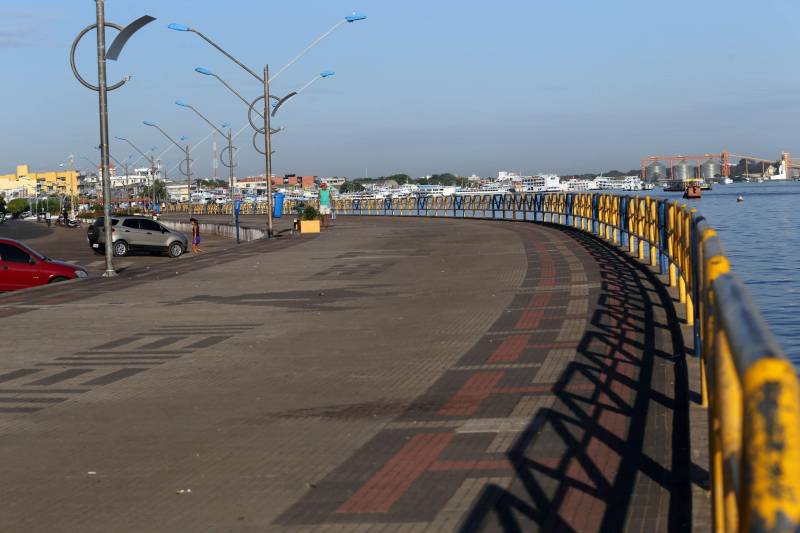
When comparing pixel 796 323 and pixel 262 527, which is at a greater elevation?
pixel 262 527

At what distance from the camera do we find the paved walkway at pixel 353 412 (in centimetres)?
666

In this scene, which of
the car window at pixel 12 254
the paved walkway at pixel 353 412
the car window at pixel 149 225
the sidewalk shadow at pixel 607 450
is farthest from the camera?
the car window at pixel 149 225

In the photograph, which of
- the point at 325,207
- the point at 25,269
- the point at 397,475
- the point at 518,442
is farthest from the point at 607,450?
the point at 325,207

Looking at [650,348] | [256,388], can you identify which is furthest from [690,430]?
[256,388]

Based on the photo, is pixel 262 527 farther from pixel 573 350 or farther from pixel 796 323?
pixel 796 323

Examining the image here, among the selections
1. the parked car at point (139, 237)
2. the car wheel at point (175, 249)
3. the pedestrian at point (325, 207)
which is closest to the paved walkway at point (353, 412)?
the parked car at point (139, 237)

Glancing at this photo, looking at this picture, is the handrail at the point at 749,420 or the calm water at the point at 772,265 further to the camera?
the calm water at the point at 772,265

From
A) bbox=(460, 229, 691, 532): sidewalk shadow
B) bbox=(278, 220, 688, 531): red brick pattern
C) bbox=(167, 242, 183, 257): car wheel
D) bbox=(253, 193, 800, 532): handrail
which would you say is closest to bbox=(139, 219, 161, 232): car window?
bbox=(167, 242, 183, 257): car wheel

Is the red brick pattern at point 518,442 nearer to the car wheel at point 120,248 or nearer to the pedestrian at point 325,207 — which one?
the car wheel at point 120,248

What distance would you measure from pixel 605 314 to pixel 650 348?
9.93 feet

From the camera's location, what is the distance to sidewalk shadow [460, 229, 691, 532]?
6254mm

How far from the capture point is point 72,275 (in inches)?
1014

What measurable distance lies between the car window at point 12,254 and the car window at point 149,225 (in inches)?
666

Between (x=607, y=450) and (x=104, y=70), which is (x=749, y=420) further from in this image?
(x=104, y=70)
